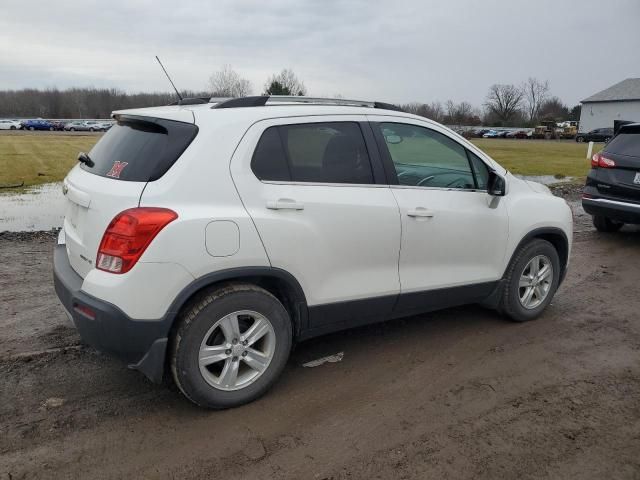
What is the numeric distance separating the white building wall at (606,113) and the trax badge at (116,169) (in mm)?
71949

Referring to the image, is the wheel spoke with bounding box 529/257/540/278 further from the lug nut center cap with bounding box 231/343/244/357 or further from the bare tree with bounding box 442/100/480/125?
the bare tree with bounding box 442/100/480/125

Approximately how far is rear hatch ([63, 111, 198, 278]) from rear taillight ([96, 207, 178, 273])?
0.07 metres

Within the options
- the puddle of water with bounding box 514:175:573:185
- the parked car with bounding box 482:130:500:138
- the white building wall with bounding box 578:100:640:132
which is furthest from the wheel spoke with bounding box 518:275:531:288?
the white building wall with bounding box 578:100:640:132

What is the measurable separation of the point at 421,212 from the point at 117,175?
2.06 m

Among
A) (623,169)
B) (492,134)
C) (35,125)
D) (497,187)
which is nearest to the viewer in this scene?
(497,187)

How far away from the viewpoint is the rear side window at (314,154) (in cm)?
324

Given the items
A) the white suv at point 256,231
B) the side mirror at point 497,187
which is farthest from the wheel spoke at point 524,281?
the side mirror at point 497,187

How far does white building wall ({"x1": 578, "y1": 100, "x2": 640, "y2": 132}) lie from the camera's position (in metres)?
65.8

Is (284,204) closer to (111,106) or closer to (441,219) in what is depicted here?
(441,219)

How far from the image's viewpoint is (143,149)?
10.3 ft

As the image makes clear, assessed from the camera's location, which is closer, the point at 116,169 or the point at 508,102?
the point at 116,169

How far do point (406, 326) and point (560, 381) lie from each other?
135 cm

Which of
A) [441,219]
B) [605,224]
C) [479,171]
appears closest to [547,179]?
[605,224]

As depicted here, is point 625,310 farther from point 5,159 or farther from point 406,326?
point 5,159
